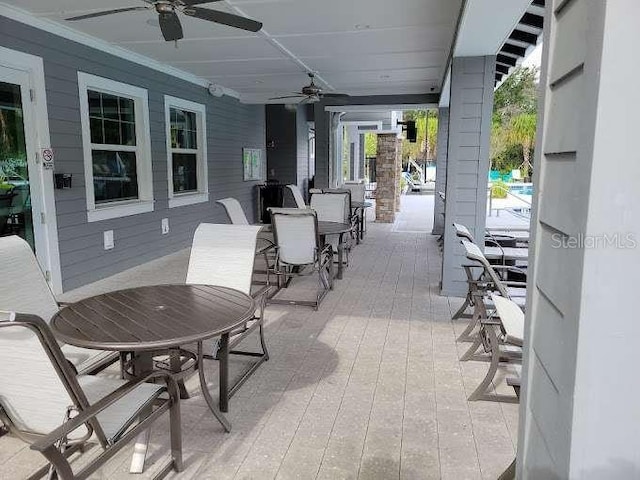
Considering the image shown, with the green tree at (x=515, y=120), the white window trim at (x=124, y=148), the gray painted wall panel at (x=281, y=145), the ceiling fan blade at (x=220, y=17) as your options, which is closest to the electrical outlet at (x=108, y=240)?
the white window trim at (x=124, y=148)

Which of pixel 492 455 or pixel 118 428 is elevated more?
pixel 118 428

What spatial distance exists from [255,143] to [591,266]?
9.59 meters

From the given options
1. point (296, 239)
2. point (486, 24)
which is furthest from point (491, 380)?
point (486, 24)

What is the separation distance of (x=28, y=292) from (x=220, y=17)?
207 centimetres

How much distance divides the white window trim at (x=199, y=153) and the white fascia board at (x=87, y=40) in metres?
0.37

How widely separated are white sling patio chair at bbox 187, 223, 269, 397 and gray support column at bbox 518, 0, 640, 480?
7.04ft

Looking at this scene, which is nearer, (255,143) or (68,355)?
(68,355)

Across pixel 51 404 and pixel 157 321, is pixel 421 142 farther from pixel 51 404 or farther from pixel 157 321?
pixel 51 404

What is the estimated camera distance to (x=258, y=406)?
259cm

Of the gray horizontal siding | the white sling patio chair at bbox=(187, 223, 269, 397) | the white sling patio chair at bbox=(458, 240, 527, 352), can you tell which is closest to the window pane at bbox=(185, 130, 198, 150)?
the gray horizontal siding

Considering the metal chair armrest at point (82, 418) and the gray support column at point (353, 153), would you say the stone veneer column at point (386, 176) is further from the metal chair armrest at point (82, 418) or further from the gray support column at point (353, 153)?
the metal chair armrest at point (82, 418)

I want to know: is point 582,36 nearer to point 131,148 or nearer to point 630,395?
point 630,395

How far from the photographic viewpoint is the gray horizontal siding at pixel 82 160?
4512 mm

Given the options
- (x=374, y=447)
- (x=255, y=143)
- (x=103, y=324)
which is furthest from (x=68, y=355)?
(x=255, y=143)
